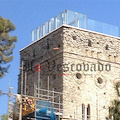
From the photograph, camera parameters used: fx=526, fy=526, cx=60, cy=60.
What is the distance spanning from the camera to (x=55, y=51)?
33.9 m

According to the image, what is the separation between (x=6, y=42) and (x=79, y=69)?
507cm

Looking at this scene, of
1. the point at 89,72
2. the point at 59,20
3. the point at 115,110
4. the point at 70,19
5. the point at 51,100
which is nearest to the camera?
the point at 51,100

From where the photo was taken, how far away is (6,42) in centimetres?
3409

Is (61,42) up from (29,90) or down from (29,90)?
up

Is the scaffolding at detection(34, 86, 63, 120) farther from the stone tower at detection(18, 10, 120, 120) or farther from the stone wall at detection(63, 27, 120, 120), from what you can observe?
the stone wall at detection(63, 27, 120, 120)

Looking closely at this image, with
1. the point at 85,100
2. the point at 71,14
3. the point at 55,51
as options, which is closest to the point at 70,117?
the point at 85,100

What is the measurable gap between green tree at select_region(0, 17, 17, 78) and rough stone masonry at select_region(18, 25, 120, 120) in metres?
2.10

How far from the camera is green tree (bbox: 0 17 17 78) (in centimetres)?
3359

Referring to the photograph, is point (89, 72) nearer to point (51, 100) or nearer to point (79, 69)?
point (79, 69)

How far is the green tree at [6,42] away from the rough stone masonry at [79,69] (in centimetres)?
210

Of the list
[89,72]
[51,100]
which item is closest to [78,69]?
[89,72]

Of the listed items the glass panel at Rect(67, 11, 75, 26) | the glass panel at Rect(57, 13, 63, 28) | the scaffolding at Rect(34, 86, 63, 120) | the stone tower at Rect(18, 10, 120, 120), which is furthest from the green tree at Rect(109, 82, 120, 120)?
the glass panel at Rect(57, 13, 63, 28)

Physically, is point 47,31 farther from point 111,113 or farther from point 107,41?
point 111,113

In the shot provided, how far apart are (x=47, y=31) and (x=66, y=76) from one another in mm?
4287
